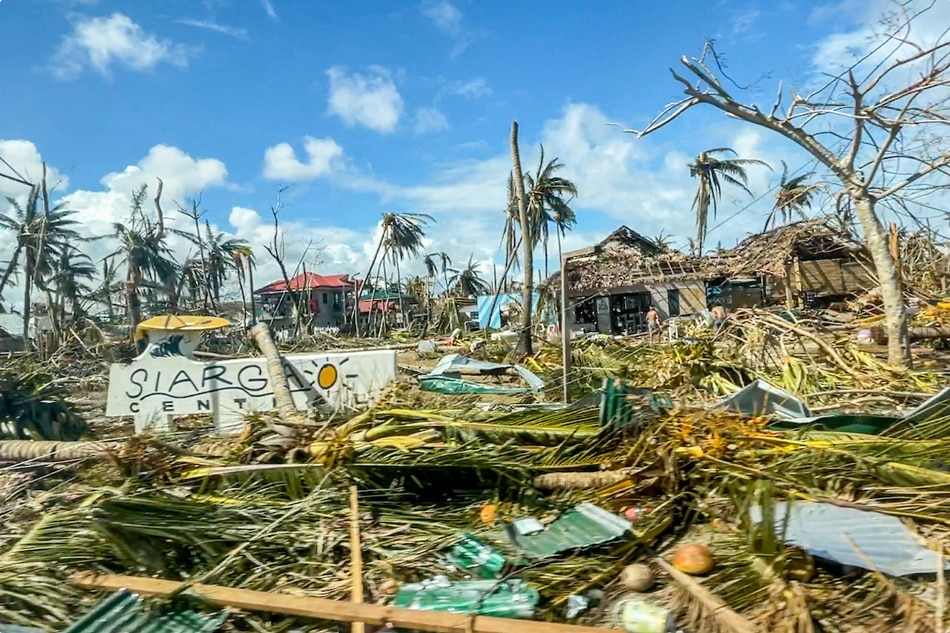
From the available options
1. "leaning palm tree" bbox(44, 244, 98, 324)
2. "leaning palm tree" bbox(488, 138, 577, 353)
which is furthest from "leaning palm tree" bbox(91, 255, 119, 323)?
"leaning palm tree" bbox(488, 138, 577, 353)

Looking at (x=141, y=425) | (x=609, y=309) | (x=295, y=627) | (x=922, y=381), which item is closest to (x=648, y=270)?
(x=609, y=309)

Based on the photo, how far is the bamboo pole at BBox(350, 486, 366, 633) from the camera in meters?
3.04

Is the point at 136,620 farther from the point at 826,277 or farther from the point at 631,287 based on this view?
the point at 631,287

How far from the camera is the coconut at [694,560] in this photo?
316cm

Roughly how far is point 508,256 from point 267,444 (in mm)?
23782

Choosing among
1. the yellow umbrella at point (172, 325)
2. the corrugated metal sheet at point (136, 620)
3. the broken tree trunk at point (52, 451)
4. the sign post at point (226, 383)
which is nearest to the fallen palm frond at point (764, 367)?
the sign post at point (226, 383)

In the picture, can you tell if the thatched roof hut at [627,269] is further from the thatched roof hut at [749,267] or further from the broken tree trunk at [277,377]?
the broken tree trunk at [277,377]

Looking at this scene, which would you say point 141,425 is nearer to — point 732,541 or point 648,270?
point 732,541

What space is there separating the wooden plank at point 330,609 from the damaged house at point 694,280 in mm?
15310

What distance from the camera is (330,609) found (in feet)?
9.63

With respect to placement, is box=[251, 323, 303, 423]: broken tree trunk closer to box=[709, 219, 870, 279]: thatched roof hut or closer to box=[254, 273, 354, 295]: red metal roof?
box=[709, 219, 870, 279]: thatched roof hut

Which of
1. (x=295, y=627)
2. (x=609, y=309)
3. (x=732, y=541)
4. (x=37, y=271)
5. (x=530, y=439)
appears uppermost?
(x=37, y=271)

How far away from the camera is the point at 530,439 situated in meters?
4.57

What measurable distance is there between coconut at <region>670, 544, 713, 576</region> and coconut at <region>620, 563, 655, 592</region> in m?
0.16
